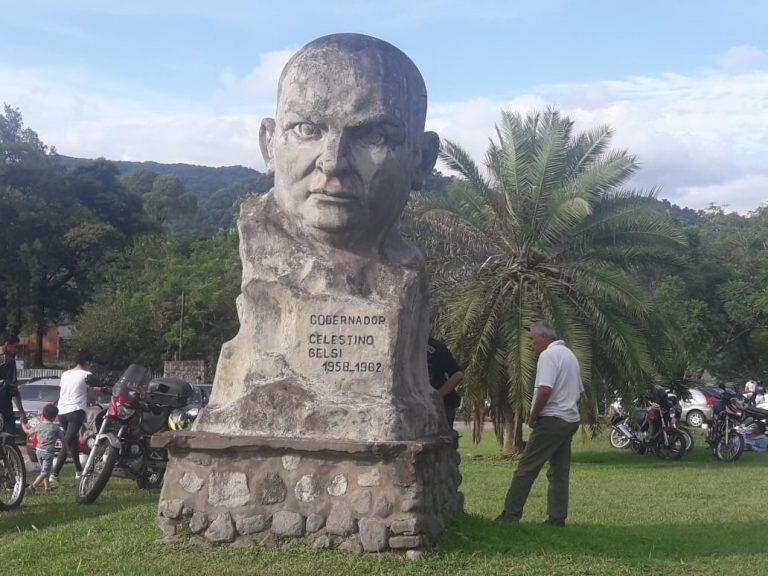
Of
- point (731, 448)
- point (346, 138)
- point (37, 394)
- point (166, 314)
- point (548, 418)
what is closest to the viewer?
point (346, 138)

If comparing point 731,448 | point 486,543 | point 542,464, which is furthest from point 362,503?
point 731,448

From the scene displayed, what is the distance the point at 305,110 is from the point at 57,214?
33.3m

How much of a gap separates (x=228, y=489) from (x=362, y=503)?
0.86m

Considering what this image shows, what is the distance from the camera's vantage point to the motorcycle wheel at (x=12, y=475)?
8633 mm

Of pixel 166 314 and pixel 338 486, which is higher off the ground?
pixel 166 314

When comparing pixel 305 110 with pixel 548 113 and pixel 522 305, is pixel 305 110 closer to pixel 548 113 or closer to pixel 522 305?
pixel 522 305

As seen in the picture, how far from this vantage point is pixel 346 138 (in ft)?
19.9

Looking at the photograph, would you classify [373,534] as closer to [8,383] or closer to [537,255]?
[8,383]

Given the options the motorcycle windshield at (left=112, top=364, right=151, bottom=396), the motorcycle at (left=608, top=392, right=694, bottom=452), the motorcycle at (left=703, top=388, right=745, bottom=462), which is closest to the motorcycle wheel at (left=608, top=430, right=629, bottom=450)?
the motorcycle at (left=608, top=392, right=694, bottom=452)

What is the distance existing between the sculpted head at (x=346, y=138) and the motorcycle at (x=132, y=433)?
4.15 meters

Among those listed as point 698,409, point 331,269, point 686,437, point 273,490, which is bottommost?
point 698,409

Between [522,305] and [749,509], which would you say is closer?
[749,509]

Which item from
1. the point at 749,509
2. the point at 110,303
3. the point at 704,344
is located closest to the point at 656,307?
the point at 749,509

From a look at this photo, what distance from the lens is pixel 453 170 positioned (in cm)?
1597
